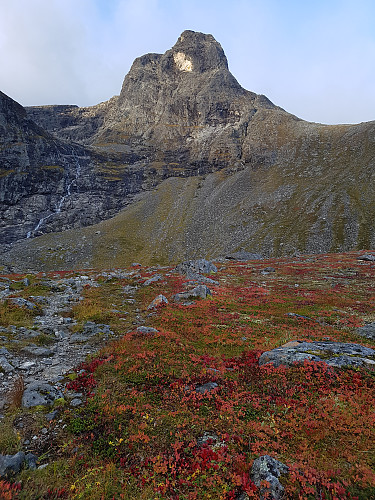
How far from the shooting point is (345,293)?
91.8ft

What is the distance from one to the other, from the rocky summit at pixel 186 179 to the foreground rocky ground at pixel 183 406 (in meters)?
63.6

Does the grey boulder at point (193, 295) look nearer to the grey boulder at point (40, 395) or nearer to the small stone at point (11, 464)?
the grey boulder at point (40, 395)

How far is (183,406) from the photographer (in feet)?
29.7

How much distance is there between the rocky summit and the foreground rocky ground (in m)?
63.6

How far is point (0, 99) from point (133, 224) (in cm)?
8532

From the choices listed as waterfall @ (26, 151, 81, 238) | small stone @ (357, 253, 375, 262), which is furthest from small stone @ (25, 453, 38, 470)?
waterfall @ (26, 151, 81, 238)

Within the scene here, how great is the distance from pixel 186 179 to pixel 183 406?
129 metres

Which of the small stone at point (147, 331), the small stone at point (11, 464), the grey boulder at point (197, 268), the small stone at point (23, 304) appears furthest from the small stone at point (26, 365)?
the grey boulder at point (197, 268)

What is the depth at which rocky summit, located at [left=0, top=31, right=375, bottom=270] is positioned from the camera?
269 feet

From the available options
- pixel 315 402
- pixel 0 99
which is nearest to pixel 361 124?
pixel 315 402

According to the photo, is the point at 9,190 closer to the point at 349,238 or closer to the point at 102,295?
the point at 102,295

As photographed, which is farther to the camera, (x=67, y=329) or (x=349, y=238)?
(x=349, y=238)

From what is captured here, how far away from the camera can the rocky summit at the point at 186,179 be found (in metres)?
82.0

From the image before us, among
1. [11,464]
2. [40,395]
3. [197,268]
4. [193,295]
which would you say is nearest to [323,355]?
[40,395]
